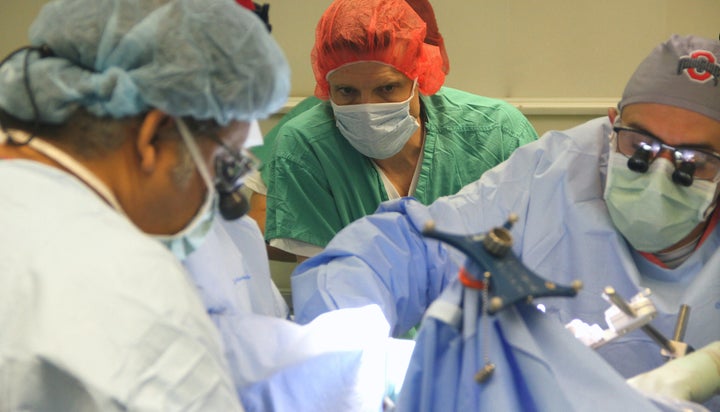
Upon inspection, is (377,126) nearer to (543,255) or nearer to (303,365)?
(543,255)

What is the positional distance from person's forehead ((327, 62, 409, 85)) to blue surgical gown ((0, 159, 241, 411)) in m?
1.39

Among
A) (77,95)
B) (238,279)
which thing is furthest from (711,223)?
(77,95)

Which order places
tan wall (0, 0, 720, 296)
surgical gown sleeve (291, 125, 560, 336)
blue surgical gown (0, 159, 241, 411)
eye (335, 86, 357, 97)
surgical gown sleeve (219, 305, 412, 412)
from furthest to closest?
tan wall (0, 0, 720, 296)
eye (335, 86, 357, 97)
surgical gown sleeve (291, 125, 560, 336)
surgical gown sleeve (219, 305, 412, 412)
blue surgical gown (0, 159, 241, 411)

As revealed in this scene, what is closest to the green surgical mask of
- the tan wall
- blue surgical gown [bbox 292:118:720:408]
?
blue surgical gown [bbox 292:118:720:408]

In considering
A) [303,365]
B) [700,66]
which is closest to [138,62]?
[303,365]

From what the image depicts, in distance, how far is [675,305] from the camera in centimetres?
157

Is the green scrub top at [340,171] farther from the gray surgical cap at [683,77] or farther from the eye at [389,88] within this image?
the gray surgical cap at [683,77]

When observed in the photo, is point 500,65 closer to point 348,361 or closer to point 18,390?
point 348,361

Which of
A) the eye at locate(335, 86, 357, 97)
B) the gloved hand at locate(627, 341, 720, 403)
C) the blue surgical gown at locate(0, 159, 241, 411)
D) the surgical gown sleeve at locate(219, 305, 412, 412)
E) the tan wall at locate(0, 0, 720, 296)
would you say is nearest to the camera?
the blue surgical gown at locate(0, 159, 241, 411)

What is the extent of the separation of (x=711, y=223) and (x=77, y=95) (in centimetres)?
129

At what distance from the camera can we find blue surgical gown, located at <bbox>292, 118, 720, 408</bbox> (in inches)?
61.2

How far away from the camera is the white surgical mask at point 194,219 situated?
3.44 ft

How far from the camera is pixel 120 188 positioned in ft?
3.28

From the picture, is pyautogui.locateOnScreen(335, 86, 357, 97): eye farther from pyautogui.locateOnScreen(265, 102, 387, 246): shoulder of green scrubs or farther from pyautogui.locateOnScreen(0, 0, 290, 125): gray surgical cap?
pyautogui.locateOnScreen(0, 0, 290, 125): gray surgical cap
